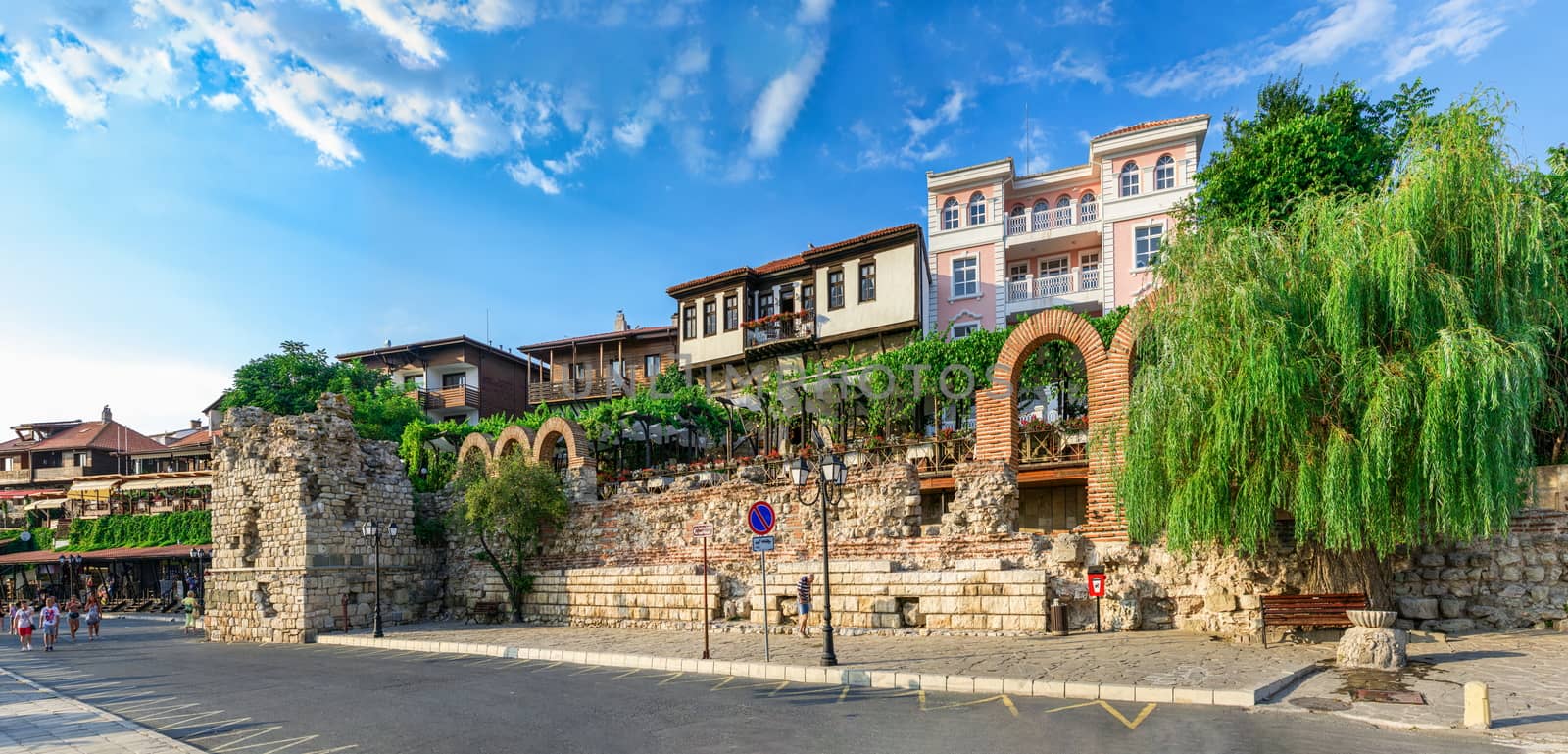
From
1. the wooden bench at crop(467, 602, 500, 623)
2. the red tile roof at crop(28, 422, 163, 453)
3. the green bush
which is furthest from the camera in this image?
the red tile roof at crop(28, 422, 163, 453)

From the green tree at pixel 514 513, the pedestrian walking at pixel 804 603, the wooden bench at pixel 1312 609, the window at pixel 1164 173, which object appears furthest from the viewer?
the window at pixel 1164 173

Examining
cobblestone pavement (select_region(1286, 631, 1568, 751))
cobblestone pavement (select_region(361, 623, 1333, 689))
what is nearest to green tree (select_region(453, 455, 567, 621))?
cobblestone pavement (select_region(361, 623, 1333, 689))

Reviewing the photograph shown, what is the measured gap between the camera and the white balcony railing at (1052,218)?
32.9m

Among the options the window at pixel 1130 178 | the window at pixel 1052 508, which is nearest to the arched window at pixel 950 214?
the window at pixel 1130 178

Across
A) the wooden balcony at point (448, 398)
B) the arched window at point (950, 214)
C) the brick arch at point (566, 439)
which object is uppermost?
the arched window at point (950, 214)

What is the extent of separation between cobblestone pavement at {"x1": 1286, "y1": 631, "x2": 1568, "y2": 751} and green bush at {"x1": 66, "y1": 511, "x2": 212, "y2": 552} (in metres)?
43.5

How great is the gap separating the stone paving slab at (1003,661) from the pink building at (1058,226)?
19521mm

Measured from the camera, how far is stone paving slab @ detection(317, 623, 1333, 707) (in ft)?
31.0

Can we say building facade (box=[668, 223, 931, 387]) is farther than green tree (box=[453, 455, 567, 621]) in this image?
Yes

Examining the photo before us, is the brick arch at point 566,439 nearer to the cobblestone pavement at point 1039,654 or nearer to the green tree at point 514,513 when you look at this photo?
the green tree at point 514,513

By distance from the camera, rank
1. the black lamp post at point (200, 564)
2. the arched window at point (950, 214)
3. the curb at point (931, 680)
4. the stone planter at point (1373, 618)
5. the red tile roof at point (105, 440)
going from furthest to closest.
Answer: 1. the red tile roof at point (105, 440)
2. the arched window at point (950, 214)
3. the black lamp post at point (200, 564)
4. the stone planter at point (1373, 618)
5. the curb at point (931, 680)

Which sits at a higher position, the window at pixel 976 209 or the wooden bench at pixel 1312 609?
the window at pixel 976 209

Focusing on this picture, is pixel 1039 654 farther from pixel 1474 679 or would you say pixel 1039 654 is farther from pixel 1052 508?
pixel 1052 508

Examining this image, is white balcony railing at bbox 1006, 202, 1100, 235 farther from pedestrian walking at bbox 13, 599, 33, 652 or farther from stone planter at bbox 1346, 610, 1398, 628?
pedestrian walking at bbox 13, 599, 33, 652
